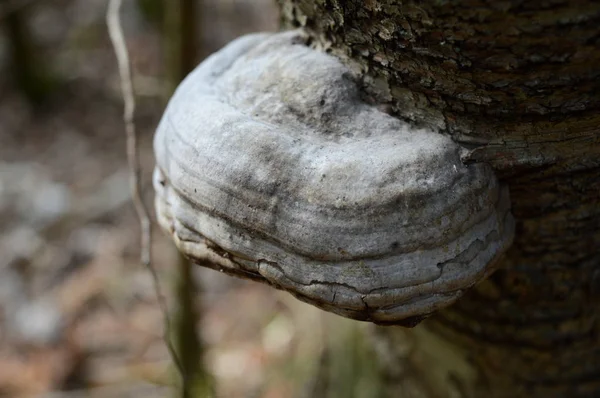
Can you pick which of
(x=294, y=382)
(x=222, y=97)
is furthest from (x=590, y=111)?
(x=294, y=382)

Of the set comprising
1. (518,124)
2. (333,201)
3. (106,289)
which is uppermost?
(518,124)

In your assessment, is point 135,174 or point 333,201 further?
point 135,174

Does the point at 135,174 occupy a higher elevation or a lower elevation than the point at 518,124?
lower

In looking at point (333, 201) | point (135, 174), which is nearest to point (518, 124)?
point (333, 201)

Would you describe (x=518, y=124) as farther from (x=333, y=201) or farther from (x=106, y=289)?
(x=106, y=289)

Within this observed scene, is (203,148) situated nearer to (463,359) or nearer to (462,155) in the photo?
(462,155)

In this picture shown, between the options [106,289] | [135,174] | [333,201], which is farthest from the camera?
[106,289]

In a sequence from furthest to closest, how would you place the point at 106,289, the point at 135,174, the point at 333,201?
the point at 106,289
the point at 135,174
the point at 333,201
